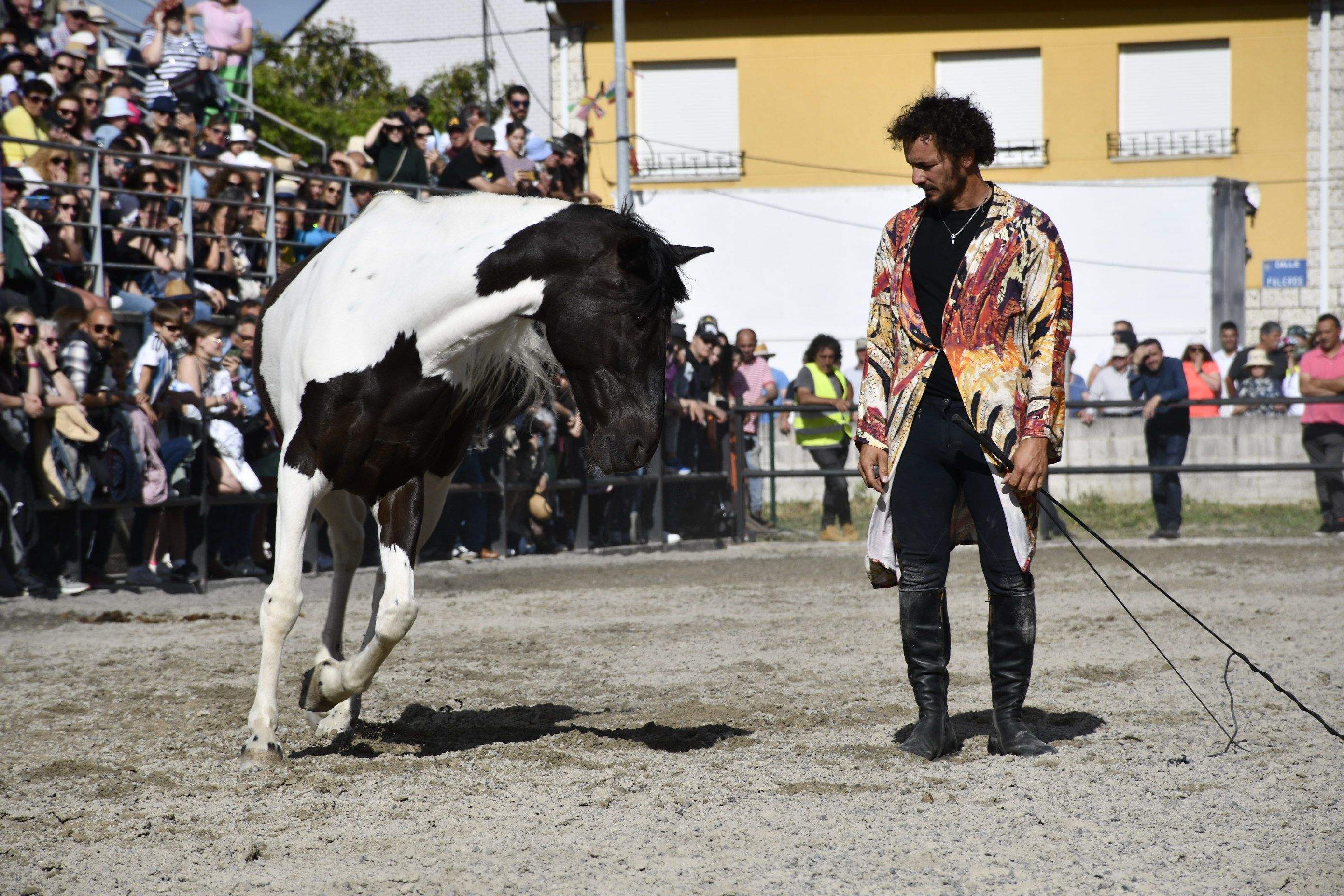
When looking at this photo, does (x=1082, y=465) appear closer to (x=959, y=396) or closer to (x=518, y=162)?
(x=518, y=162)

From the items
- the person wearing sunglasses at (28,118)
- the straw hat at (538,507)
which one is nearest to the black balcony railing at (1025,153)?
the straw hat at (538,507)

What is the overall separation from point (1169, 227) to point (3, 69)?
1819cm

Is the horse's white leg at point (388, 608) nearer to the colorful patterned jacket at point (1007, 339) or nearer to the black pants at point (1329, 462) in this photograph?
the colorful patterned jacket at point (1007, 339)

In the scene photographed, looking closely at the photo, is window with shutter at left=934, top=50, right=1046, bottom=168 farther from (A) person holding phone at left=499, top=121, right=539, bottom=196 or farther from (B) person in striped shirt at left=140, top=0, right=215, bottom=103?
(B) person in striped shirt at left=140, top=0, right=215, bottom=103

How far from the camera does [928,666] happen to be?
179 inches

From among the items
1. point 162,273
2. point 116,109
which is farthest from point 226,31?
point 162,273

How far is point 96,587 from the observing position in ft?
29.4

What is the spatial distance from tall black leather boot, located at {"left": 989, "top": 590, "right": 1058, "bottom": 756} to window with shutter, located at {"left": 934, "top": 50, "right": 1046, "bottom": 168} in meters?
22.9

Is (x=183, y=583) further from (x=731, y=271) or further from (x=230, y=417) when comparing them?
(x=731, y=271)

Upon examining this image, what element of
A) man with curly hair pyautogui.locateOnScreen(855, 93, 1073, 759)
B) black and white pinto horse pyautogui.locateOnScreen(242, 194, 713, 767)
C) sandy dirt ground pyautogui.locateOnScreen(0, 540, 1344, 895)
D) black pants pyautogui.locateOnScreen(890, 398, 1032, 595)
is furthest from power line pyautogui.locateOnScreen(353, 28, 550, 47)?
black pants pyautogui.locateOnScreen(890, 398, 1032, 595)

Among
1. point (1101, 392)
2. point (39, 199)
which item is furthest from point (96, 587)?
point (1101, 392)

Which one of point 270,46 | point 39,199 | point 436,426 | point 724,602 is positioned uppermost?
point 270,46

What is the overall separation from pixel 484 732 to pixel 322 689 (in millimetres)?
660

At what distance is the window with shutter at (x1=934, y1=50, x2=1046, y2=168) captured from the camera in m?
26.2
